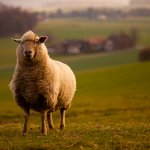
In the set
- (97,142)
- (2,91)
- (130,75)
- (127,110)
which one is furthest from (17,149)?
(130,75)

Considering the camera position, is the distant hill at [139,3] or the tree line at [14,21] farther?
the distant hill at [139,3]

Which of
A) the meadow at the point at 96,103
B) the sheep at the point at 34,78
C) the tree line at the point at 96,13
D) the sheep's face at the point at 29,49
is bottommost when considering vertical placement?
the meadow at the point at 96,103

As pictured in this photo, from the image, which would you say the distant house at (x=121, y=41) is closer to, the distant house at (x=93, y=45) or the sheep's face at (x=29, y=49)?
the distant house at (x=93, y=45)

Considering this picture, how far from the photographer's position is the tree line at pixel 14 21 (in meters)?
105

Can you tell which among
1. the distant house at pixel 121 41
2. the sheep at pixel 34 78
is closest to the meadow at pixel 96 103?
the sheep at pixel 34 78

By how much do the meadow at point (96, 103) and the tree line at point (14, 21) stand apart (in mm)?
3220

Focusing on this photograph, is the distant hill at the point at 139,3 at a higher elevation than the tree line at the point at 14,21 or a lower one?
higher

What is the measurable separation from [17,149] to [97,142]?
2.13m

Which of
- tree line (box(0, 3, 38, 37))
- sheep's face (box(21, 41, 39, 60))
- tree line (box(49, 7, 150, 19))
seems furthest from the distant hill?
sheep's face (box(21, 41, 39, 60))

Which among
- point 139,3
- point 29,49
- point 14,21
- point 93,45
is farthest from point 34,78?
point 139,3

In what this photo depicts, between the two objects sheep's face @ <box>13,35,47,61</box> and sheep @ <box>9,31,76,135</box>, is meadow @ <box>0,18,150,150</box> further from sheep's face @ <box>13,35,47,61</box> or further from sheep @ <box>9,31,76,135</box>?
sheep's face @ <box>13,35,47,61</box>

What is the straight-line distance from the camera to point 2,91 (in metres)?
54.2

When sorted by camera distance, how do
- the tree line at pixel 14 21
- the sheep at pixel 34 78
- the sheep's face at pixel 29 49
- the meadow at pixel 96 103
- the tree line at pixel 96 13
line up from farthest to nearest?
the tree line at pixel 96 13
the tree line at pixel 14 21
the sheep at pixel 34 78
the sheep's face at pixel 29 49
the meadow at pixel 96 103

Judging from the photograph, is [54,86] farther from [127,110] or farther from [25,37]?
[127,110]
